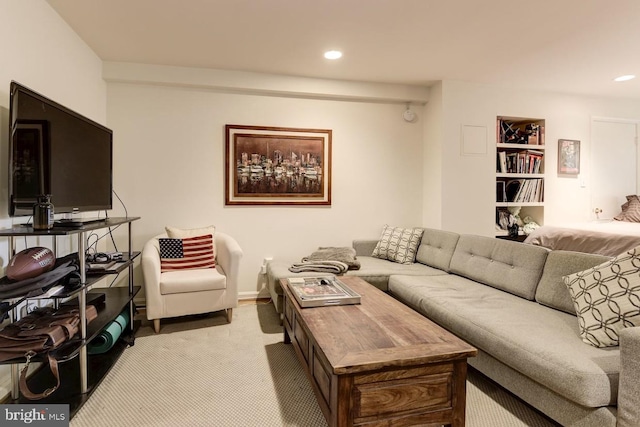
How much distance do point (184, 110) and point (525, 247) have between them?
3302 millimetres

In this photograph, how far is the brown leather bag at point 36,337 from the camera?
1.55 metres

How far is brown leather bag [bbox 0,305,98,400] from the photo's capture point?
5.10ft

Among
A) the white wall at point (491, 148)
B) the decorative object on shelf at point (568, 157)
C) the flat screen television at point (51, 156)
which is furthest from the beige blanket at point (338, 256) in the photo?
the decorative object on shelf at point (568, 157)

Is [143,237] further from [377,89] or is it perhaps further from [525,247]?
[525,247]

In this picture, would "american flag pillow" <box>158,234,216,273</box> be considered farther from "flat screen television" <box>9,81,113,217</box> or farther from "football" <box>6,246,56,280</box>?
"football" <box>6,246,56,280</box>

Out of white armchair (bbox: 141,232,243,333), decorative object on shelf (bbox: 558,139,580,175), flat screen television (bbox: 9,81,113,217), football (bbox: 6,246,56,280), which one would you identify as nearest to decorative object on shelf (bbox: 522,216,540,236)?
decorative object on shelf (bbox: 558,139,580,175)

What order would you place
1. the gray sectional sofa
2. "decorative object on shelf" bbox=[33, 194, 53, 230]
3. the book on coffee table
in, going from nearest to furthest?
the gray sectional sofa
"decorative object on shelf" bbox=[33, 194, 53, 230]
the book on coffee table

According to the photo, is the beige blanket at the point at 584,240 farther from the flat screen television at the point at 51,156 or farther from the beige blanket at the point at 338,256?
the flat screen television at the point at 51,156

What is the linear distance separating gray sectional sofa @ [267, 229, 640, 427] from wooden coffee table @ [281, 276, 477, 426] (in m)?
0.34

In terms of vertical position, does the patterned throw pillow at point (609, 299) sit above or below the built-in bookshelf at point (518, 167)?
below

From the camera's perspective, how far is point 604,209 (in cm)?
422

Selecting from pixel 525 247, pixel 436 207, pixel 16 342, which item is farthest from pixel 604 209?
pixel 16 342

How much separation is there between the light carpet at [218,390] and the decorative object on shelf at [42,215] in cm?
97

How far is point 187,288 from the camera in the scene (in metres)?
2.73
